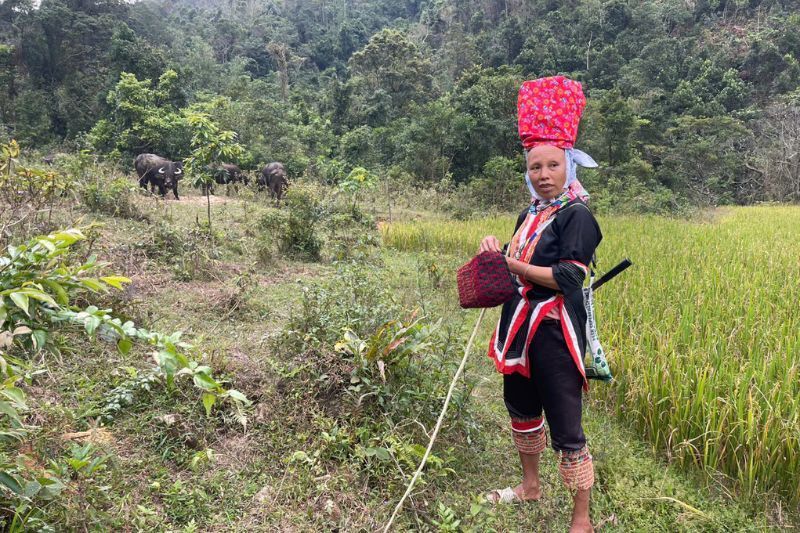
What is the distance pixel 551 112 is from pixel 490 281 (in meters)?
0.58

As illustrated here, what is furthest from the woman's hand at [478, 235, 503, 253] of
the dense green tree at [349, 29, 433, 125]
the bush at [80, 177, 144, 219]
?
the dense green tree at [349, 29, 433, 125]

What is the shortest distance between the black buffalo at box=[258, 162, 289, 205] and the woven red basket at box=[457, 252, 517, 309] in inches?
286

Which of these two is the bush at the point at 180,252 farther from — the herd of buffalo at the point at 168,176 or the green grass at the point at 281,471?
the herd of buffalo at the point at 168,176

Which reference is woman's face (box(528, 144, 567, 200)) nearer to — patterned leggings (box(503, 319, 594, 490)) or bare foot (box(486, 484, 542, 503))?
patterned leggings (box(503, 319, 594, 490))

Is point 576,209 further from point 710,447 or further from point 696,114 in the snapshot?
point 696,114

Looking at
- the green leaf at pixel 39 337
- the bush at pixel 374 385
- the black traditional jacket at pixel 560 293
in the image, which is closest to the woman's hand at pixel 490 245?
the black traditional jacket at pixel 560 293

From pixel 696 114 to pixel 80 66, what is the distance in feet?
77.5

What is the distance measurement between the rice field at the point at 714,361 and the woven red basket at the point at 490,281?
3.71ft

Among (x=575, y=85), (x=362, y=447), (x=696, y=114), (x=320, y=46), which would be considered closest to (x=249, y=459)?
(x=362, y=447)

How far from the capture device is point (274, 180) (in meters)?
9.16

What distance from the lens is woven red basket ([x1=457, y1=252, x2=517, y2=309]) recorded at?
1.51m

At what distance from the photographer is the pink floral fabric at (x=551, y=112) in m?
1.55

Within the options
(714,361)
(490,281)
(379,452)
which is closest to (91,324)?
(490,281)

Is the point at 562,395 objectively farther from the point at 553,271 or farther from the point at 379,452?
the point at 379,452
